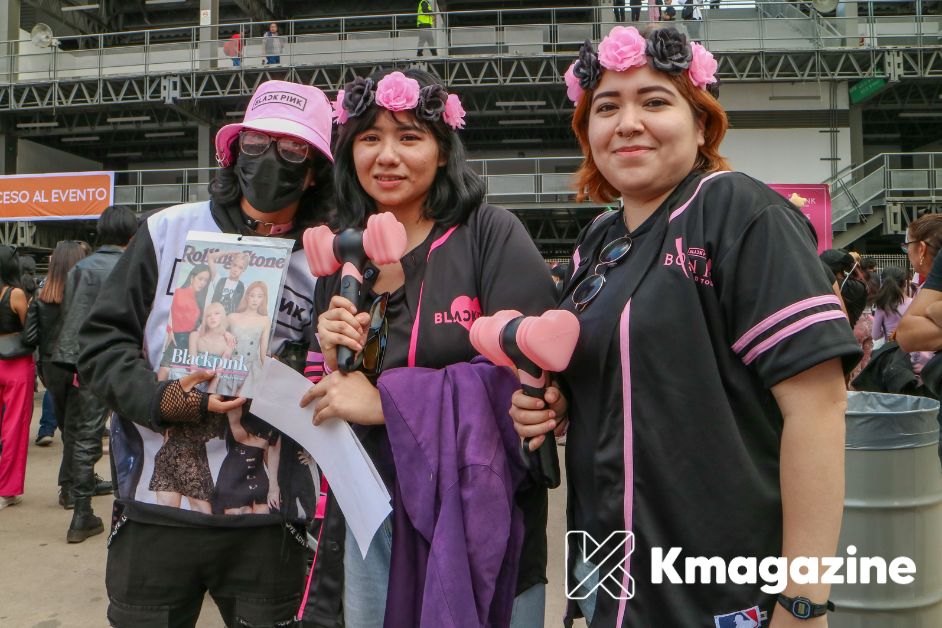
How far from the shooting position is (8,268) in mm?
5238

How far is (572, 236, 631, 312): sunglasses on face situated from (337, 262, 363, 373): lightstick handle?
1.66ft

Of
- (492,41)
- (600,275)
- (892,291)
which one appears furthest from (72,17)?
(600,275)

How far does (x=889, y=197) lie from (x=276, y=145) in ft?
61.0

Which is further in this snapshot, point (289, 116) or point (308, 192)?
point (308, 192)

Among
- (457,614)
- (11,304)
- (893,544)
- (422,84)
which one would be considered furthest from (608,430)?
(11,304)

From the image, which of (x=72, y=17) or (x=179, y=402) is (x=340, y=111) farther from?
(x=72, y=17)

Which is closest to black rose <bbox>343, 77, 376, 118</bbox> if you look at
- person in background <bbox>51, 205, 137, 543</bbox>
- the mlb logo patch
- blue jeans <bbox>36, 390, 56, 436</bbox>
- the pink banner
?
the mlb logo patch

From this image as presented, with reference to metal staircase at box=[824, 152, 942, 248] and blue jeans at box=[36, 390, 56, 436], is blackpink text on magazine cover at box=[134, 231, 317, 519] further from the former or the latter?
metal staircase at box=[824, 152, 942, 248]

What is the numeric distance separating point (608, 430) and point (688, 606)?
366 mm

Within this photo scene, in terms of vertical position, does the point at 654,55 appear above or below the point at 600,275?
above

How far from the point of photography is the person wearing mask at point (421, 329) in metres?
1.50

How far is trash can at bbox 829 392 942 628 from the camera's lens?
258 cm

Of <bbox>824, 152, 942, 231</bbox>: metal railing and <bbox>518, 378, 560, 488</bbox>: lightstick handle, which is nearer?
<bbox>518, 378, 560, 488</bbox>: lightstick handle

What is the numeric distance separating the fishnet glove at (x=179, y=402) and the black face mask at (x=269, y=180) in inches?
22.1
